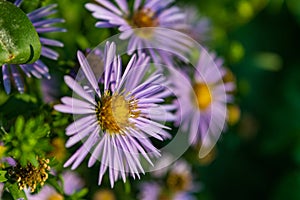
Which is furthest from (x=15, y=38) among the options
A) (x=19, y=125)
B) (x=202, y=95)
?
(x=202, y=95)

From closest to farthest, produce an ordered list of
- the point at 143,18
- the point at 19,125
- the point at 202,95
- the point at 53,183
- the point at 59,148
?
1. the point at 19,125
2. the point at 53,183
3. the point at 59,148
4. the point at 143,18
5. the point at 202,95

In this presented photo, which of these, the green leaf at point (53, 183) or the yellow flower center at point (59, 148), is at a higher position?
the green leaf at point (53, 183)

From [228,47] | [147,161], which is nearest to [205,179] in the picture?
[228,47]

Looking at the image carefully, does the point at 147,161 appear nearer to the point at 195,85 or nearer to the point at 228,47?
the point at 195,85

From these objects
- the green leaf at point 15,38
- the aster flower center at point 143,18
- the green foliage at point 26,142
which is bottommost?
the aster flower center at point 143,18

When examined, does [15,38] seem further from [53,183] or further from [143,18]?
[143,18]

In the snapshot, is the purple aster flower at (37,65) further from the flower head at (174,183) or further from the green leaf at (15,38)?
the flower head at (174,183)

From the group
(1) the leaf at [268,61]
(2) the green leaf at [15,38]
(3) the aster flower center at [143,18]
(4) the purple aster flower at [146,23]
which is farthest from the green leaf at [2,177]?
(1) the leaf at [268,61]
